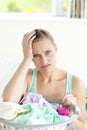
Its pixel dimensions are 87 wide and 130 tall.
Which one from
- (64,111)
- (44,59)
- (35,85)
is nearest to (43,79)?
(35,85)

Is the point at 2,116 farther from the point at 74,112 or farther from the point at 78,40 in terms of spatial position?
the point at 78,40

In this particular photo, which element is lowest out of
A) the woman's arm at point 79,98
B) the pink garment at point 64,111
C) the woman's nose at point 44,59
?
the woman's arm at point 79,98

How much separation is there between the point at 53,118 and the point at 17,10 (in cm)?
133

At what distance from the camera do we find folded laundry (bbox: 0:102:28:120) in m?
1.02

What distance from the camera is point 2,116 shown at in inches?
40.4

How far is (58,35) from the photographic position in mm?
2023

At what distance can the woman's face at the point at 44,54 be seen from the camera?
138 cm

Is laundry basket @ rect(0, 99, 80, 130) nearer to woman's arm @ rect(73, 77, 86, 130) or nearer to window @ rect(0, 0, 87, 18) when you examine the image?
woman's arm @ rect(73, 77, 86, 130)

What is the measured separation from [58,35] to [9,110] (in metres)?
1.06

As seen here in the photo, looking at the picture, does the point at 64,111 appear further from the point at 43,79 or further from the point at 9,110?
the point at 43,79

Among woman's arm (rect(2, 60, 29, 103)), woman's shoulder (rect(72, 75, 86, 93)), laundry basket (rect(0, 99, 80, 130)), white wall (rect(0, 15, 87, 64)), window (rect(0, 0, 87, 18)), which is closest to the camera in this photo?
laundry basket (rect(0, 99, 80, 130))

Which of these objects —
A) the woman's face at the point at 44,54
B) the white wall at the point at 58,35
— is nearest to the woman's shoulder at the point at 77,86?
the woman's face at the point at 44,54

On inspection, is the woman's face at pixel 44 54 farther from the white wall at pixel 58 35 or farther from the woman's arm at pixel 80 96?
the white wall at pixel 58 35

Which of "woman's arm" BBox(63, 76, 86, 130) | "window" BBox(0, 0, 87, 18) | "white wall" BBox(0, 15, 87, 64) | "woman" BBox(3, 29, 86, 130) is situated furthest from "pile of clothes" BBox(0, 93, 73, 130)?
"window" BBox(0, 0, 87, 18)
